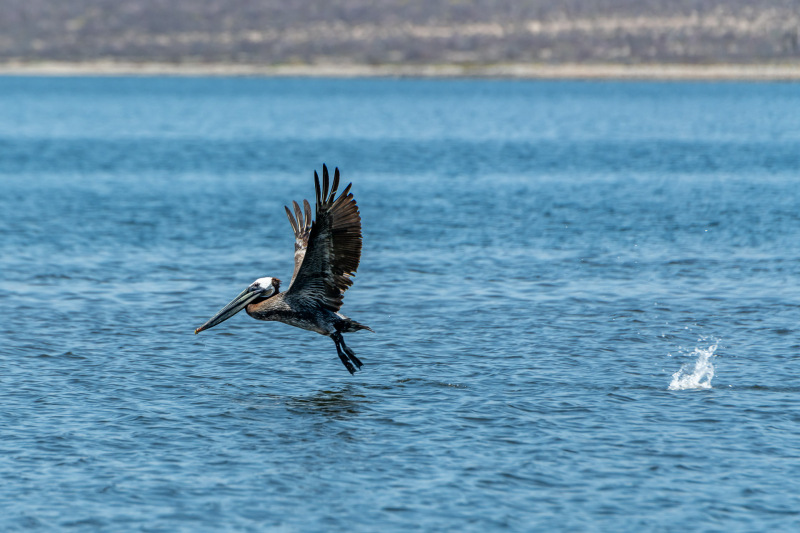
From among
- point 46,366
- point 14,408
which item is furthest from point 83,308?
point 14,408

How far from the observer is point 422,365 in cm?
1420

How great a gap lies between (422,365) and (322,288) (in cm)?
187

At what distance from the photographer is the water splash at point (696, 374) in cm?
1317

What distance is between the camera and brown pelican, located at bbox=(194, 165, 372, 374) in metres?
12.6

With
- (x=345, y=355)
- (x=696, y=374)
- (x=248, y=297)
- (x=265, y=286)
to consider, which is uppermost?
(x=696, y=374)

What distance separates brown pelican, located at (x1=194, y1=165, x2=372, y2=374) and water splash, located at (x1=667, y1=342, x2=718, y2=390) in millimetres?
3841

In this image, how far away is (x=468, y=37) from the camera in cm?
16212

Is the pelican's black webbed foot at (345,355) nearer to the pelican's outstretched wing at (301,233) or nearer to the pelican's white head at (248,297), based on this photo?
the pelican's white head at (248,297)

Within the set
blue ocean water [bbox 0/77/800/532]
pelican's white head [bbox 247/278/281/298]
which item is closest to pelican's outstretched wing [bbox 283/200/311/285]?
pelican's white head [bbox 247/278/281/298]

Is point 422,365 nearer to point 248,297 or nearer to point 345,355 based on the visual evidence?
point 345,355

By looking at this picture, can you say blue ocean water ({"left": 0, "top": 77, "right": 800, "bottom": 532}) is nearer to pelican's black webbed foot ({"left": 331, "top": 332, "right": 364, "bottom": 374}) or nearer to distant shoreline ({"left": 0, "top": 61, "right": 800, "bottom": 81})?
pelican's black webbed foot ({"left": 331, "top": 332, "right": 364, "bottom": 374})

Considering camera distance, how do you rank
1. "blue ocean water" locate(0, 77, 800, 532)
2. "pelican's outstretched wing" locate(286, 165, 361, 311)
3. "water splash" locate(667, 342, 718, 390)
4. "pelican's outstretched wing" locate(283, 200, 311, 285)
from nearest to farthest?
1. "blue ocean water" locate(0, 77, 800, 532)
2. "pelican's outstretched wing" locate(286, 165, 361, 311)
3. "water splash" locate(667, 342, 718, 390)
4. "pelican's outstretched wing" locate(283, 200, 311, 285)

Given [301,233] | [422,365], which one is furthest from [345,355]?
[301,233]

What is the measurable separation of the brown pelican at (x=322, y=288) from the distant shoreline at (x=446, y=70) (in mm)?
123245
